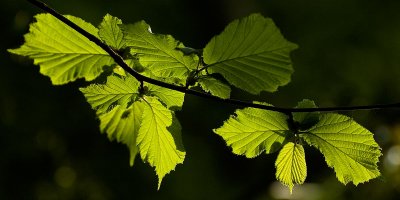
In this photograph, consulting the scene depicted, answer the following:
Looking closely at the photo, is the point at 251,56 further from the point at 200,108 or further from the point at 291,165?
the point at 200,108

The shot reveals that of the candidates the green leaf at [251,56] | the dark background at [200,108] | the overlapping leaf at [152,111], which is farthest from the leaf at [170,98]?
the dark background at [200,108]

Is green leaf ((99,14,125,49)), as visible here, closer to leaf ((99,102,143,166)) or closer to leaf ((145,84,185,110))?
leaf ((145,84,185,110))

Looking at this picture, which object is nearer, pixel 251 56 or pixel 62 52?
pixel 251 56

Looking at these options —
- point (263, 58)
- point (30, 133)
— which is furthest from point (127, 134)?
point (30, 133)

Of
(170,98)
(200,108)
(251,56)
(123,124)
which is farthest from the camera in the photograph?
(200,108)

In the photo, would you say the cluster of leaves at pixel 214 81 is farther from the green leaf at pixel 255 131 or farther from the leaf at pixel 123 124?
the leaf at pixel 123 124

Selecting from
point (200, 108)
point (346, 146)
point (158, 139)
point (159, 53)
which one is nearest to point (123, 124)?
point (158, 139)

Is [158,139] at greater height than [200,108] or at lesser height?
lesser

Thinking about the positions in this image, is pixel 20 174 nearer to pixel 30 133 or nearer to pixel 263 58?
pixel 30 133

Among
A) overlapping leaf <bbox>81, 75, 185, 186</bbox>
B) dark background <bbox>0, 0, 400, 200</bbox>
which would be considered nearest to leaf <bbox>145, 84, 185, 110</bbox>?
overlapping leaf <bbox>81, 75, 185, 186</bbox>
